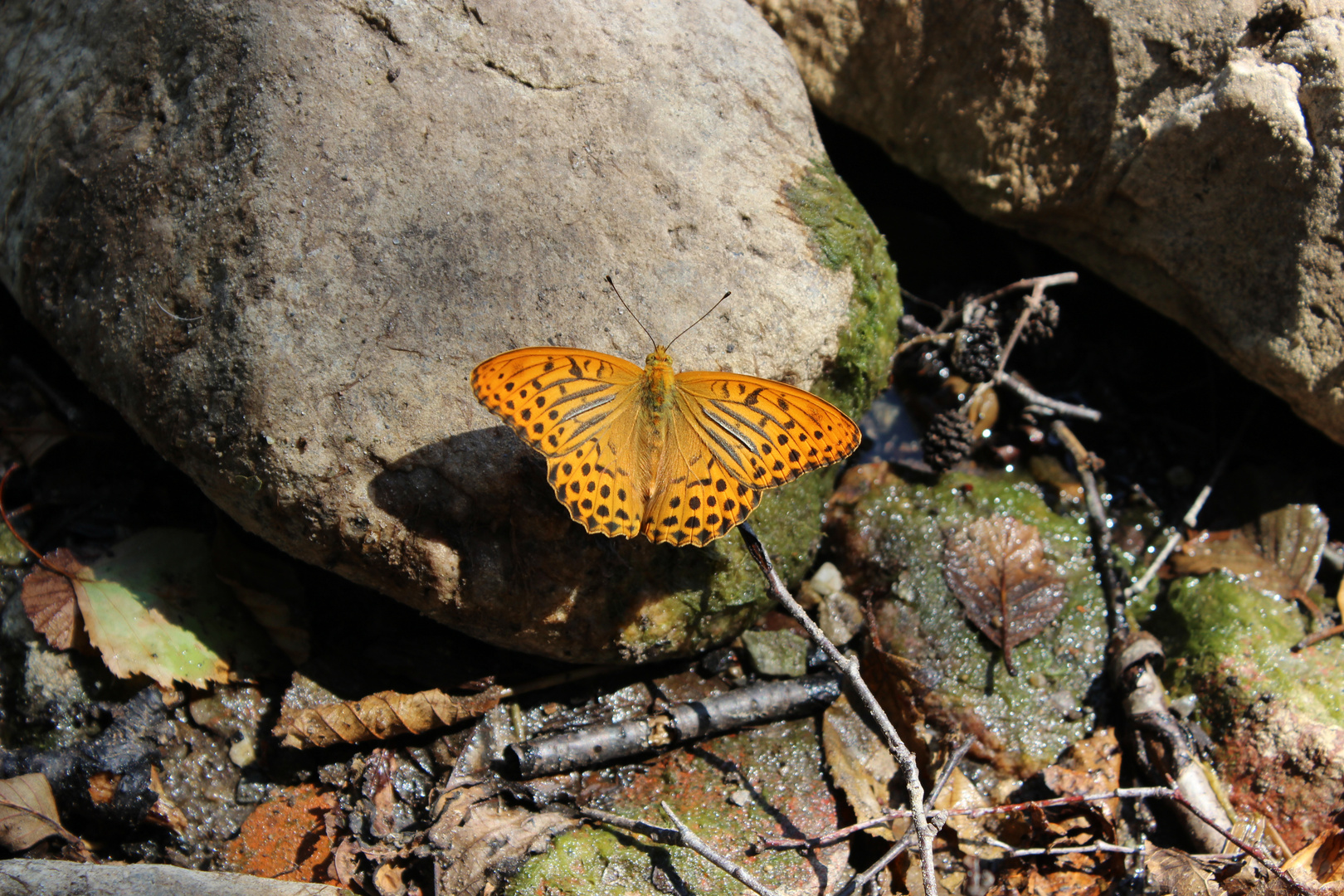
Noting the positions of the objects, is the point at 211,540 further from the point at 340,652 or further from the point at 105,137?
the point at 105,137

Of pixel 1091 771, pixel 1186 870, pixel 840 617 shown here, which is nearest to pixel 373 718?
pixel 840 617

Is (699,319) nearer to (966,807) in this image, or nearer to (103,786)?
(966,807)

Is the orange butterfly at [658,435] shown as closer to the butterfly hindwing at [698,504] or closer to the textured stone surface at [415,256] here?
the butterfly hindwing at [698,504]

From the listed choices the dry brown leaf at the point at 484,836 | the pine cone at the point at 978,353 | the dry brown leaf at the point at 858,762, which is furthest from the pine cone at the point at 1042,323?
the dry brown leaf at the point at 484,836


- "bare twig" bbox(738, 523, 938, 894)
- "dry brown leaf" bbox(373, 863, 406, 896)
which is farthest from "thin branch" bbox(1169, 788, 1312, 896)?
"dry brown leaf" bbox(373, 863, 406, 896)

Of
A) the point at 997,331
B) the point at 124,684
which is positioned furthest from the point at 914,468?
the point at 124,684

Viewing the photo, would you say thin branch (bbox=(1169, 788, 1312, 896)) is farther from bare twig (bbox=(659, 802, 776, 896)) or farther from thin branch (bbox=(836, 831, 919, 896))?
bare twig (bbox=(659, 802, 776, 896))

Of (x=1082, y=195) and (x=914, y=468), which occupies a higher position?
(x=1082, y=195)
